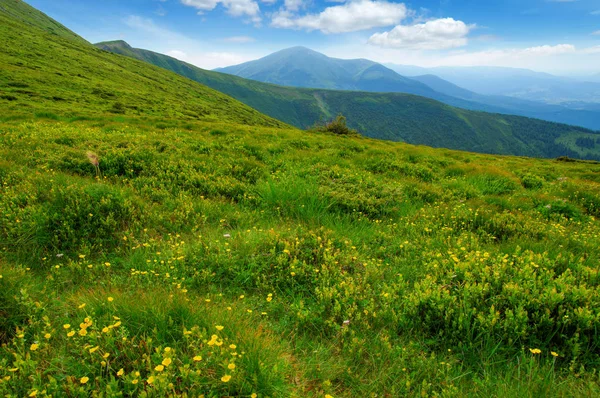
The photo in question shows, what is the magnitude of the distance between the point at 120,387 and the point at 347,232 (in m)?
4.61

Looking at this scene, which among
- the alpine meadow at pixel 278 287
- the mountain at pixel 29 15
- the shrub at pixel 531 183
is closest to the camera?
the alpine meadow at pixel 278 287

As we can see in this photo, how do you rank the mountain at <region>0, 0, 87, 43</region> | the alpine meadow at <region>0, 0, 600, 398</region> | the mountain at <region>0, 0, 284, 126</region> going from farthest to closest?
the mountain at <region>0, 0, 87, 43</region>
the mountain at <region>0, 0, 284, 126</region>
the alpine meadow at <region>0, 0, 600, 398</region>

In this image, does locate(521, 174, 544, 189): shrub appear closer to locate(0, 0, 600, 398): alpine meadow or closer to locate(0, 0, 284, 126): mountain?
locate(0, 0, 600, 398): alpine meadow

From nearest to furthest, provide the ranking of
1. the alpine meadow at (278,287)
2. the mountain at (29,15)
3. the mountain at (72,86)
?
the alpine meadow at (278,287) < the mountain at (72,86) < the mountain at (29,15)

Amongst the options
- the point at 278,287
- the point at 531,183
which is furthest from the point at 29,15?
the point at 531,183

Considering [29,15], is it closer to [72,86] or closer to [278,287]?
[72,86]

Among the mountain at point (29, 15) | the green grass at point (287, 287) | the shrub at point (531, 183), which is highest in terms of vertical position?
the mountain at point (29, 15)

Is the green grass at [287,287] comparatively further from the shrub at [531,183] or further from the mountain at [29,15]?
the mountain at [29,15]

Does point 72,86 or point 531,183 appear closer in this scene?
point 531,183

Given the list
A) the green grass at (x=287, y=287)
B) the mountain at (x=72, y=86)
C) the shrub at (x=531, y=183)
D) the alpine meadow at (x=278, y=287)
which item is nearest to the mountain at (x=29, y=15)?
the mountain at (x=72, y=86)

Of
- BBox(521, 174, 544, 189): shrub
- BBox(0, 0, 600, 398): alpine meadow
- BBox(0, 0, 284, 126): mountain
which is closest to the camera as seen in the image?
BBox(0, 0, 600, 398): alpine meadow

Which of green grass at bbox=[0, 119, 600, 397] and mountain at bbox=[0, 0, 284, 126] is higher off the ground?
mountain at bbox=[0, 0, 284, 126]

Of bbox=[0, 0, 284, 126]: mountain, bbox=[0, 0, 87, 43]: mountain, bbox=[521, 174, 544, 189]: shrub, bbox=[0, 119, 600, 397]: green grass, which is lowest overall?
bbox=[0, 119, 600, 397]: green grass

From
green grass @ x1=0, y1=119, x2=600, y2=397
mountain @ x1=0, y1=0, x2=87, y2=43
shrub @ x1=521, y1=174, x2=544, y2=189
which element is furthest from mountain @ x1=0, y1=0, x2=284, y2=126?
mountain @ x1=0, y1=0, x2=87, y2=43
